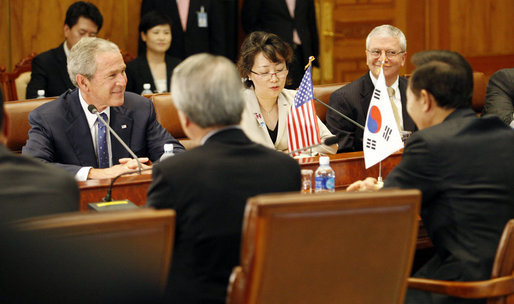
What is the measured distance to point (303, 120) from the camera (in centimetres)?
346

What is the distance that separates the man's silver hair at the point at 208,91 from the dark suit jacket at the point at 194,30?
4635 millimetres

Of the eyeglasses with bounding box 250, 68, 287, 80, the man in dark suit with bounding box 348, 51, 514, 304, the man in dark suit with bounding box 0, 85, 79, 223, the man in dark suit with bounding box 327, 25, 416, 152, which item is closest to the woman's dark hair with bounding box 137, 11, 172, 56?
the man in dark suit with bounding box 327, 25, 416, 152

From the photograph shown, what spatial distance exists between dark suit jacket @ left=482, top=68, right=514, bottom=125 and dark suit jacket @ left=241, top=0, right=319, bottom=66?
2498 millimetres

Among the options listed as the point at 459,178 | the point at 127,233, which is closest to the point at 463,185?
the point at 459,178

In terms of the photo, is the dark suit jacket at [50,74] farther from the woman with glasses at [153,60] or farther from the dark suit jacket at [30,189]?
the dark suit jacket at [30,189]

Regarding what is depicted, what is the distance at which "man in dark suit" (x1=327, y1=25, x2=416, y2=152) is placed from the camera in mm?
4086

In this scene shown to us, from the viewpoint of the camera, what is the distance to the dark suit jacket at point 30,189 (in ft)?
5.35

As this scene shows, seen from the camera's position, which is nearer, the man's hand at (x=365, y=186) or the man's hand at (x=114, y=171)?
the man's hand at (x=365, y=186)

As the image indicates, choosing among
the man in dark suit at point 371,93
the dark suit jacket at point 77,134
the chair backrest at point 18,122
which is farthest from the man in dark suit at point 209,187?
the chair backrest at point 18,122

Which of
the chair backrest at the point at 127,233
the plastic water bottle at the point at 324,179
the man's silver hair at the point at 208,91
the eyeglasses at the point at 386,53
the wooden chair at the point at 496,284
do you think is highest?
the eyeglasses at the point at 386,53

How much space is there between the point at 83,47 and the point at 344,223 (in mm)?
2202

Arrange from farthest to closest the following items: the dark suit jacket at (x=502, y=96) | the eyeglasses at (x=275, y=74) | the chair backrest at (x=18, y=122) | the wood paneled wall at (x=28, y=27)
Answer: the wood paneled wall at (x=28, y=27), the dark suit jacket at (x=502, y=96), the chair backrest at (x=18, y=122), the eyeglasses at (x=275, y=74)

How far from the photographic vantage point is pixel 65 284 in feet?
4.84

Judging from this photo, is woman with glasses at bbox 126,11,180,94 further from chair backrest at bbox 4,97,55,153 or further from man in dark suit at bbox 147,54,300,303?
man in dark suit at bbox 147,54,300,303
